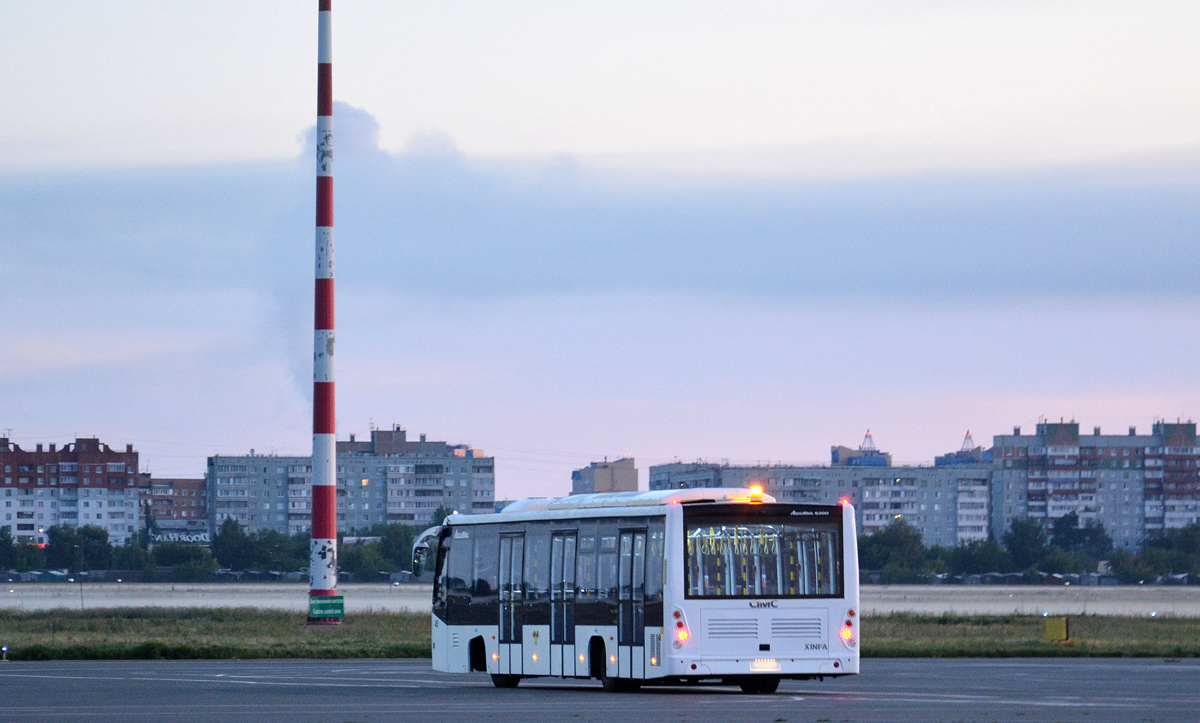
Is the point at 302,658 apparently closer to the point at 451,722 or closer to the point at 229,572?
the point at 451,722

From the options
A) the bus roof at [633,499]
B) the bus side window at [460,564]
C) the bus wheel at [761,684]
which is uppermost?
the bus roof at [633,499]

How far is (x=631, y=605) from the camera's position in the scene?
28.6 meters

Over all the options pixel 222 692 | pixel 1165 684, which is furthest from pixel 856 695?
pixel 222 692

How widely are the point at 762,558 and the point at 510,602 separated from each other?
222 inches

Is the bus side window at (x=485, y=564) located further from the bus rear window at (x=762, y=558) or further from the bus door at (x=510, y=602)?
the bus rear window at (x=762, y=558)

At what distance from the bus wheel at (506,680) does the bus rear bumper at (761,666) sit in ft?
17.7

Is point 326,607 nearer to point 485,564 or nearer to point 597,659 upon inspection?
point 485,564

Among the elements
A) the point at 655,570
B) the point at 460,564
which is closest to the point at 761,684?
the point at 655,570

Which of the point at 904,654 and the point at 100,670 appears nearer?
the point at 100,670

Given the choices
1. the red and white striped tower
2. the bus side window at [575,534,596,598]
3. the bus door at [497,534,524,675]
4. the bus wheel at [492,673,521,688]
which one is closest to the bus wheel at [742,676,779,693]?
the bus side window at [575,534,596,598]

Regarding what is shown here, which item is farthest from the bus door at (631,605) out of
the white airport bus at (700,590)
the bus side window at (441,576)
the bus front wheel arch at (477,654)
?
the bus side window at (441,576)

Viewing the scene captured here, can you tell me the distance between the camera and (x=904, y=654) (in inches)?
1813

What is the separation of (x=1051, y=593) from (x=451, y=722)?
136800mm

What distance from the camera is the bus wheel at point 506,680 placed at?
32.3 meters
